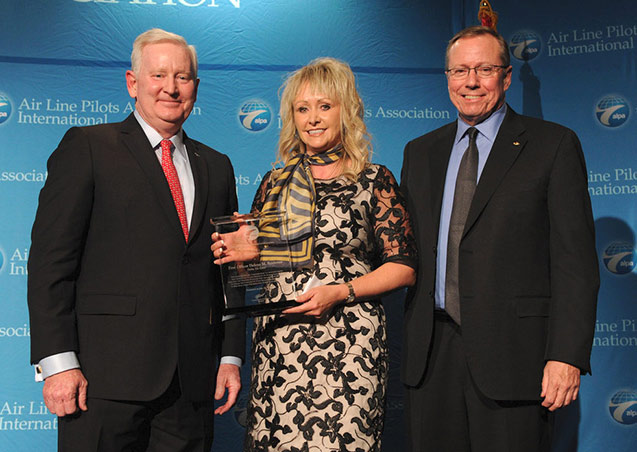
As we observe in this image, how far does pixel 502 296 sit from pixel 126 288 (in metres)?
1.36

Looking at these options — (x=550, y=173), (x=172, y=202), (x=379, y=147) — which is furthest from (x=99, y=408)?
(x=379, y=147)

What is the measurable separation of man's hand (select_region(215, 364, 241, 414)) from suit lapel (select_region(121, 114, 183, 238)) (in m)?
0.60

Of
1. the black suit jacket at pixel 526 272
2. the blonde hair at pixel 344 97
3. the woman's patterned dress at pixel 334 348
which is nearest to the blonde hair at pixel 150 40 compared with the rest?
the blonde hair at pixel 344 97

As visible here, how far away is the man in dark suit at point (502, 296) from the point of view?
2.41 meters

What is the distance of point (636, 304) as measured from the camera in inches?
151

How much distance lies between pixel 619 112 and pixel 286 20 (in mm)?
2145

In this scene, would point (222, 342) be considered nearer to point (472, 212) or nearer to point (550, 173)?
point (472, 212)

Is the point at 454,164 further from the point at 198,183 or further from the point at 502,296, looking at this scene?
the point at 198,183

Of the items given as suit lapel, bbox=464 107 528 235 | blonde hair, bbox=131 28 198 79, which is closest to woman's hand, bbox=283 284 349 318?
suit lapel, bbox=464 107 528 235

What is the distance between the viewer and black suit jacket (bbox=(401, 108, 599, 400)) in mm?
2398

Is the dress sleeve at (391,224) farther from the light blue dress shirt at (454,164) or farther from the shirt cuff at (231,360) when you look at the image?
the shirt cuff at (231,360)

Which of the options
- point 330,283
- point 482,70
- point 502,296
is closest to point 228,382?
point 330,283

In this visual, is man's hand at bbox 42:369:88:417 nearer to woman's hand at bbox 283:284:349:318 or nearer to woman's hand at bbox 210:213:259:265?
woman's hand at bbox 210:213:259:265

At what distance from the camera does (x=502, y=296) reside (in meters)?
2.44
